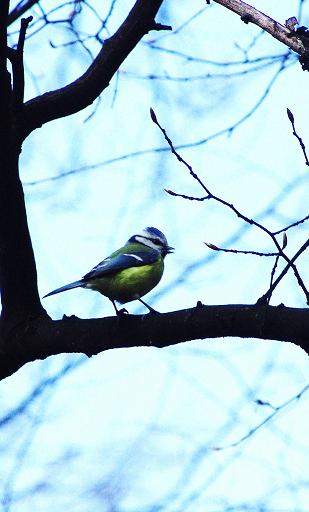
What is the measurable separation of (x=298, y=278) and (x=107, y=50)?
1.30 m

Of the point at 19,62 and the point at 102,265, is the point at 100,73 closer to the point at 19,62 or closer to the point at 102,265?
the point at 19,62

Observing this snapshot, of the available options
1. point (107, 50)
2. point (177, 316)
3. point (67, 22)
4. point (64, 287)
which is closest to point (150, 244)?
point (64, 287)

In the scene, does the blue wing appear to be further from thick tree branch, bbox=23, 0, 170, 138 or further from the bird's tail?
thick tree branch, bbox=23, 0, 170, 138

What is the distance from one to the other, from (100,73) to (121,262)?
1.27m

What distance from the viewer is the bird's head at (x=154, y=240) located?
4609 mm

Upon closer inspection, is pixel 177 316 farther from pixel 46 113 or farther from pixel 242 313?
pixel 46 113

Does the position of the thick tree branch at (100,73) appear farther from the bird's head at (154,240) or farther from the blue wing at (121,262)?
the bird's head at (154,240)

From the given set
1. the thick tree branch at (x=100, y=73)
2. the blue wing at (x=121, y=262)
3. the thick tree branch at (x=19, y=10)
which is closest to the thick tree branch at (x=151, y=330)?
the thick tree branch at (x=100, y=73)

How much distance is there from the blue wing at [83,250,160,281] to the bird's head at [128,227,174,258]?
13.2 inches

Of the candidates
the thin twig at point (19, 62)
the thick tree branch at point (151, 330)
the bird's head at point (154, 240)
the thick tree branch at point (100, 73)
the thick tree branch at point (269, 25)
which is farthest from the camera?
the bird's head at point (154, 240)

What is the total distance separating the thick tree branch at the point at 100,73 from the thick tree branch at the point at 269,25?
12.7 inches

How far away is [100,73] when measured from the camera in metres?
2.85

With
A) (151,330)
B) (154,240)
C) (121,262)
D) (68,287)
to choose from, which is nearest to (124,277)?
(121,262)

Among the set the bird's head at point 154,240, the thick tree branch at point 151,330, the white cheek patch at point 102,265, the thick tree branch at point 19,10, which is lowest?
the thick tree branch at point 151,330
